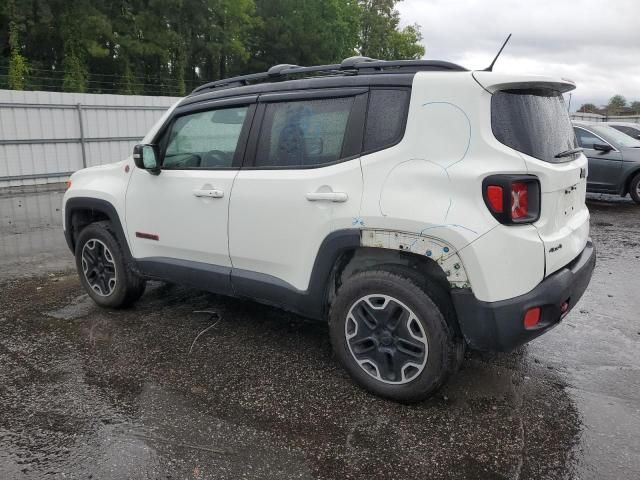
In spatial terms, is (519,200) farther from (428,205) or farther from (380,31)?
(380,31)

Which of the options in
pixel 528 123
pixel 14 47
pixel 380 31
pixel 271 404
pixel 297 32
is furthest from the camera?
pixel 380 31

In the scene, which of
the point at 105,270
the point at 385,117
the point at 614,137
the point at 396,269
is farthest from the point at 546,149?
the point at 614,137

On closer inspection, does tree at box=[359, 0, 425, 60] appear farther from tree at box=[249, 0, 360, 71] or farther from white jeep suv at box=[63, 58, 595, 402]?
white jeep suv at box=[63, 58, 595, 402]

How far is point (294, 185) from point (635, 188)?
8.96 m

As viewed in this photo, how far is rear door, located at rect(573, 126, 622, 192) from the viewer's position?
9.98m

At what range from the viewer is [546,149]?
2.97 meters

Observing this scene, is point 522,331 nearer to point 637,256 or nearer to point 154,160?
point 154,160

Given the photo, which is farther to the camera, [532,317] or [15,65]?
[15,65]

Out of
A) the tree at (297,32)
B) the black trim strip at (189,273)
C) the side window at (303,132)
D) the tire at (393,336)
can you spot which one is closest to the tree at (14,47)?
the tree at (297,32)

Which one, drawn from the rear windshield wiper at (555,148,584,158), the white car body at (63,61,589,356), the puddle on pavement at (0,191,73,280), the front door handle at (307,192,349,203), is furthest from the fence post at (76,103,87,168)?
the rear windshield wiper at (555,148,584,158)

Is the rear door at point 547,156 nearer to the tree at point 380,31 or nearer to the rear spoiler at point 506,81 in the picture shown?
the rear spoiler at point 506,81

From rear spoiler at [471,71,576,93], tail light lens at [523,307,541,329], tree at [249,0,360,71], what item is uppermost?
tree at [249,0,360,71]

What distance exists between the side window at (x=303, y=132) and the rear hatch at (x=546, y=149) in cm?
87

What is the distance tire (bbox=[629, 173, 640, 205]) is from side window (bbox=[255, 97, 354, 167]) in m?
8.73
